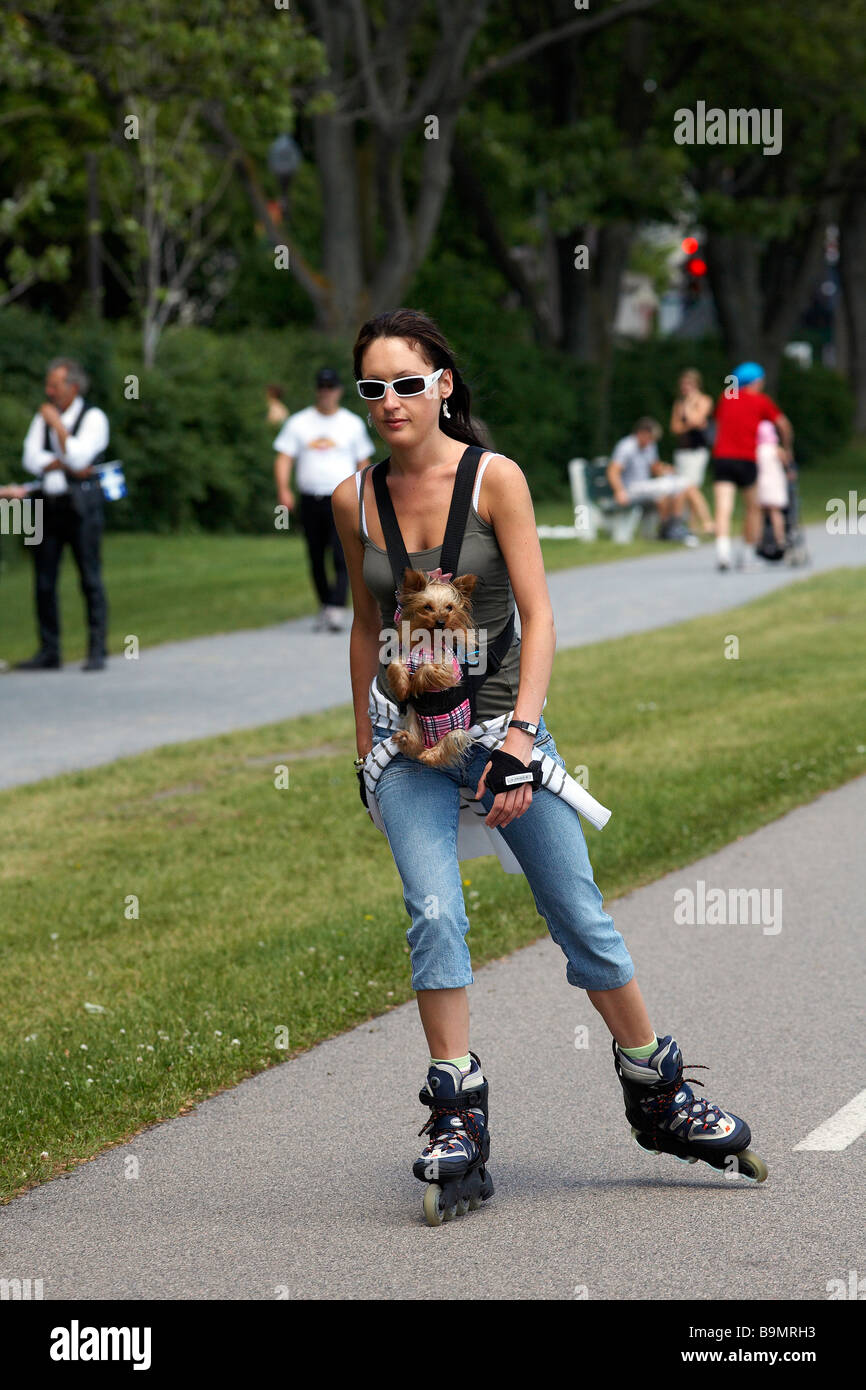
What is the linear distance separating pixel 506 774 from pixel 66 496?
9.84m

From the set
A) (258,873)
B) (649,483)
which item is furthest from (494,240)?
(258,873)

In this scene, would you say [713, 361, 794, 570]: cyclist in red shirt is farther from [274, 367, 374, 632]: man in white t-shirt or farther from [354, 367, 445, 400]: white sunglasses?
[354, 367, 445, 400]: white sunglasses

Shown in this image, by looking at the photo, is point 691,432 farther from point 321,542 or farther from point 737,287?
point 737,287

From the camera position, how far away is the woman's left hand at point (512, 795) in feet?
13.1

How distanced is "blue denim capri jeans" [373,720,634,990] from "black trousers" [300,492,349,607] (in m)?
10.5

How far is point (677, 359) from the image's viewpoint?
40219 millimetres

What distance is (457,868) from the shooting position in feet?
13.3

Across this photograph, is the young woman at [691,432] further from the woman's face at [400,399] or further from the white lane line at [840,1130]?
the woman's face at [400,399]

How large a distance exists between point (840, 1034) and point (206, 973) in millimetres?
2078

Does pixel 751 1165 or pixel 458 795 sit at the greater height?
pixel 458 795

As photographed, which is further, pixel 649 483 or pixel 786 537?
pixel 649 483

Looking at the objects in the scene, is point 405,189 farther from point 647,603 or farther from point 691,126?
point 647,603

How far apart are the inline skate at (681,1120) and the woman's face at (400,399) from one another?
4.85 ft

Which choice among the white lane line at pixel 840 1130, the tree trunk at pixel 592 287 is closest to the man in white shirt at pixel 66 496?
the white lane line at pixel 840 1130
